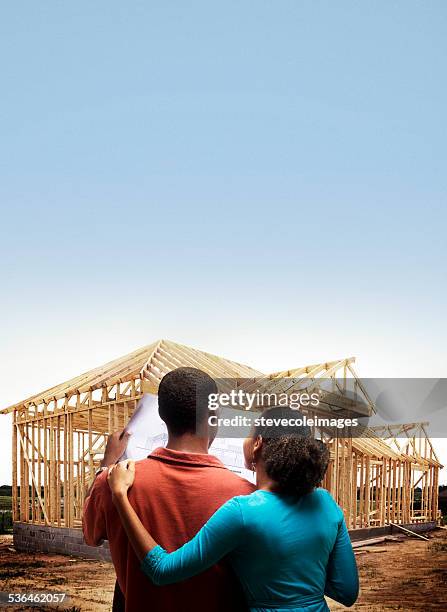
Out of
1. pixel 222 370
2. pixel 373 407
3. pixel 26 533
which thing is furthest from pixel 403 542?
pixel 26 533

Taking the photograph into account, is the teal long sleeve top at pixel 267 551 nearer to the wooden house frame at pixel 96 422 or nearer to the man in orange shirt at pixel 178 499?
the man in orange shirt at pixel 178 499

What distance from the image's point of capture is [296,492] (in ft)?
7.70

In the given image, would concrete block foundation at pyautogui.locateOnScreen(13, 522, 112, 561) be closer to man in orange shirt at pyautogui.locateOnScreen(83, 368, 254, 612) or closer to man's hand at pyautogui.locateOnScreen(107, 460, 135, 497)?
man in orange shirt at pyautogui.locateOnScreen(83, 368, 254, 612)

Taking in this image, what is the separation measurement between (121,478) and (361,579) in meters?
10.6

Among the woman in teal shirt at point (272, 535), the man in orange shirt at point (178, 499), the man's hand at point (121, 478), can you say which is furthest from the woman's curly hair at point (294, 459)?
the man's hand at point (121, 478)

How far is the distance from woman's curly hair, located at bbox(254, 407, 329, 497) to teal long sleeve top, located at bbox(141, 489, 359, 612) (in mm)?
58

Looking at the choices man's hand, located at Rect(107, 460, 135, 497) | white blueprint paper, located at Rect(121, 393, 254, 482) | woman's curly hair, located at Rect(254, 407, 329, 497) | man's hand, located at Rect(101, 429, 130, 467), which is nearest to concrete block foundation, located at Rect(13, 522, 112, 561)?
white blueprint paper, located at Rect(121, 393, 254, 482)

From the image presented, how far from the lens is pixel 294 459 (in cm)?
231

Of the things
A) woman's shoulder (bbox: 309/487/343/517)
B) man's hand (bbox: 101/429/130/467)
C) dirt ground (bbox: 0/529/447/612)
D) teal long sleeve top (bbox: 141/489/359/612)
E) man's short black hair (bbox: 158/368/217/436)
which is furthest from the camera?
dirt ground (bbox: 0/529/447/612)

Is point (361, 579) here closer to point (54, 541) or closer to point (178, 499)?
point (54, 541)

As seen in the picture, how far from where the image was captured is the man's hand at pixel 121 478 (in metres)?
2.43

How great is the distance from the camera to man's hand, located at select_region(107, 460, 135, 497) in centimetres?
243

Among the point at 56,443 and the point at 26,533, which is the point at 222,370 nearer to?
the point at 56,443

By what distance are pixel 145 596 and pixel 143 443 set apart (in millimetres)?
586
